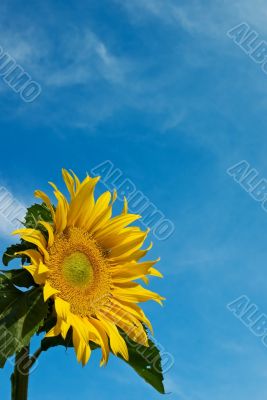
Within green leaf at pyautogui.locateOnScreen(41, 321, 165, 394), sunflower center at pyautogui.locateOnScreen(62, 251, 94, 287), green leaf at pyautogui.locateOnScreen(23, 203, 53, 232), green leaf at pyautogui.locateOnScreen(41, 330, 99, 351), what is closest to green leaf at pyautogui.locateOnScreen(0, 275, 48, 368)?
green leaf at pyautogui.locateOnScreen(41, 330, 99, 351)

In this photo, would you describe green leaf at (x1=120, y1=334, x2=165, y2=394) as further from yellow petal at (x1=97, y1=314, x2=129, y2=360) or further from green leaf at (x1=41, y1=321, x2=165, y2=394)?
Answer: yellow petal at (x1=97, y1=314, x2=129, y2=360)

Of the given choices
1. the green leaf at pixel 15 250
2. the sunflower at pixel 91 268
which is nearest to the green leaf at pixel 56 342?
the sunflower at pixel 91 268

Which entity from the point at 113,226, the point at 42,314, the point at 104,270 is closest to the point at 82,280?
the point at 104,270

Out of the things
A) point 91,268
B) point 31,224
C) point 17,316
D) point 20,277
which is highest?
point 91,268

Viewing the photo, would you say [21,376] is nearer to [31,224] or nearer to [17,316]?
[17,316]

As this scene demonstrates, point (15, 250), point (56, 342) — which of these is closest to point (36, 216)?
point (15, 250)

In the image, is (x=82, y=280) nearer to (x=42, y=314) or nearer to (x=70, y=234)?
(x=70, y=234)

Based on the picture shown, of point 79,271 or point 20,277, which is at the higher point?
point 79,271
